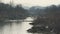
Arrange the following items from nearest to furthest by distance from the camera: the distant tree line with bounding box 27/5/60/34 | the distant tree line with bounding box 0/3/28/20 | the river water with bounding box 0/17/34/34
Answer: the distant tree line with bounding box 27/5/60/34
the distant tree line with bounding box 0/3/28/20
the river water with bounding box 0/17/34/34

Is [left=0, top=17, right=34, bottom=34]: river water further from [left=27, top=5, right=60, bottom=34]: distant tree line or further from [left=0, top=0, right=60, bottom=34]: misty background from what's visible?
[left=27, top=5, right=60, bottom=34]: distant tree line

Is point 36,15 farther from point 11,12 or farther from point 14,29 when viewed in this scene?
point 14,29

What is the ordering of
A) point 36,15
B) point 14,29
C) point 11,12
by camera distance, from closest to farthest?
point 36,15 → point 11,12 → point 14,29

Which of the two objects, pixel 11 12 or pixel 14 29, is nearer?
pixel 11 12

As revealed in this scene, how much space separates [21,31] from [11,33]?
0.71ft

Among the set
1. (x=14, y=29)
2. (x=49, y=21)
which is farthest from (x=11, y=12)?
(x=14, y=29)

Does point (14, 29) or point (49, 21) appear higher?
point (49, 21)

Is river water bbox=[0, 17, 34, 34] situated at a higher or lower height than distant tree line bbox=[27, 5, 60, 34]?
lower

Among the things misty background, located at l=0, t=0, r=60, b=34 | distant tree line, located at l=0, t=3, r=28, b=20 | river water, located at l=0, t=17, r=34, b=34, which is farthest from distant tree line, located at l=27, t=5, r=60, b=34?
river water, located at l=0, t=17, r=34, b=34

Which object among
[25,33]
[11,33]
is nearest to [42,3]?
[25,33]

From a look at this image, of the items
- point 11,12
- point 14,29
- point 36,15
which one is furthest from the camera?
point 14,29

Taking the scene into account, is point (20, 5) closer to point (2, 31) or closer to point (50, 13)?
point (50, 13)

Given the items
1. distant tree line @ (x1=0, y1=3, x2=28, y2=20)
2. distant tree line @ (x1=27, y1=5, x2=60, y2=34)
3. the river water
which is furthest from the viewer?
the river water

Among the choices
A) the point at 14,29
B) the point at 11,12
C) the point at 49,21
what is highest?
the point at 11,12
